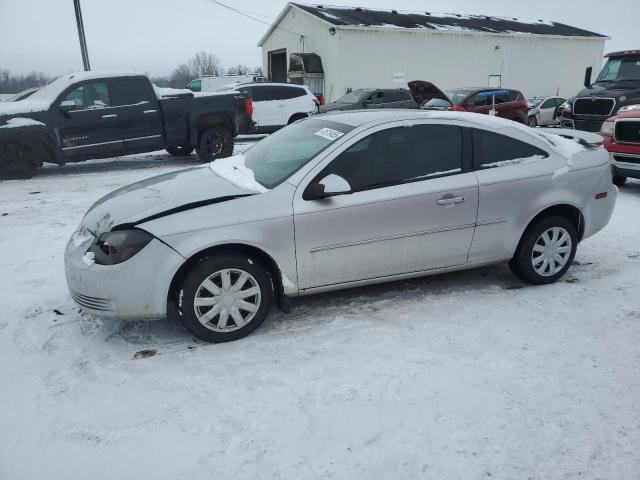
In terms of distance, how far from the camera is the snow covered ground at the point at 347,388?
8.17ft

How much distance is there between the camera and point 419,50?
84.0ft

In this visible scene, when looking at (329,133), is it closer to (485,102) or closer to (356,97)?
(356,97)

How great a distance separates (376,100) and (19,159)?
417 inches

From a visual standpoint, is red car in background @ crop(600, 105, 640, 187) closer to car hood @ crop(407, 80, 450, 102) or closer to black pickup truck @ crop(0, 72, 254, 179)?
black pickup truck @ crop(0, 72, 254, 179)

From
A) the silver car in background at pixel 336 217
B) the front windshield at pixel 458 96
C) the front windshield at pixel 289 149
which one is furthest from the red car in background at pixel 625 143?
the front windshield at pixel 458 96

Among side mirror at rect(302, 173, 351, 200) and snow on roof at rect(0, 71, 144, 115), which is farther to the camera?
snow on roof at rect(0, 71, 144, 115)

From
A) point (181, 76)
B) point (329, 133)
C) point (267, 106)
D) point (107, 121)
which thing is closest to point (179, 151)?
point (107, 121)

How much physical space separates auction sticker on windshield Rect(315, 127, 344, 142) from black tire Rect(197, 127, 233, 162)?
7121mm

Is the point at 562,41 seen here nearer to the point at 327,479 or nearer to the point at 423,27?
the point at 423,27

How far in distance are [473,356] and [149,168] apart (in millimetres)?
8965

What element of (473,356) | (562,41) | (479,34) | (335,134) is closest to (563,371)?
(473,356)

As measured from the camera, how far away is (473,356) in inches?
132

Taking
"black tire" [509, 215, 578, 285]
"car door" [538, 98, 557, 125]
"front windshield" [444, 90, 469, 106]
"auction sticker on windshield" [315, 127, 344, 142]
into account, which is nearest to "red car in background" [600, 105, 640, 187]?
"black tire" [509, 215, 578, 285]

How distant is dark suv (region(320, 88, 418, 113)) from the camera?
15977 mm
